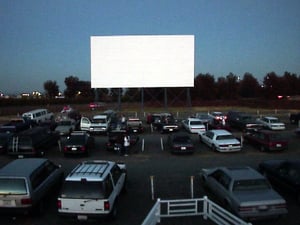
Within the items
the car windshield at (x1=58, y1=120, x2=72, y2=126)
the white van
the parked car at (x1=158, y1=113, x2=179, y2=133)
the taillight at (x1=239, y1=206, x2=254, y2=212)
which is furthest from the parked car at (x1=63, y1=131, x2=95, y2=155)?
the white van

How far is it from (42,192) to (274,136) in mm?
16761

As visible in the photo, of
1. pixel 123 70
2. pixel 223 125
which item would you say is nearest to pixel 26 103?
pixel 123 70

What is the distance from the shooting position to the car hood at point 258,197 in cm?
1130

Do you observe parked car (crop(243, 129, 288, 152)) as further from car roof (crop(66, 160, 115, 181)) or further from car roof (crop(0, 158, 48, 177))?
car roof (crop(0, 158, 48, 177))

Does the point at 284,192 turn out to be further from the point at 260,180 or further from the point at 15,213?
the point at 15,213

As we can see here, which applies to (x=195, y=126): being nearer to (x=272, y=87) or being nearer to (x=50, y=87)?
(x=272, y=87)

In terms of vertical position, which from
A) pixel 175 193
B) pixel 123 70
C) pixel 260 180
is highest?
pixel 123 70

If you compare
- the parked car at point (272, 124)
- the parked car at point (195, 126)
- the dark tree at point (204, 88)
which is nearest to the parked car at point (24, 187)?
the parked car at point (195, 126)

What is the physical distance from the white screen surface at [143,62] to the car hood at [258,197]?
41456mm

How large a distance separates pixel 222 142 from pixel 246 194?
42.2 ft

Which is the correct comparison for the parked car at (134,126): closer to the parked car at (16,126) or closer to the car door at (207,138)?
the car door at (207,138)

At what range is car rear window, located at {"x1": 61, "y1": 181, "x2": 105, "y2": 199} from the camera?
10992mm

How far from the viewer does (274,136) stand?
24.8m

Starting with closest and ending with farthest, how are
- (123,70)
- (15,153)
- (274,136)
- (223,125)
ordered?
(15,153)
(274,136)
(223,125)
(123,70)
